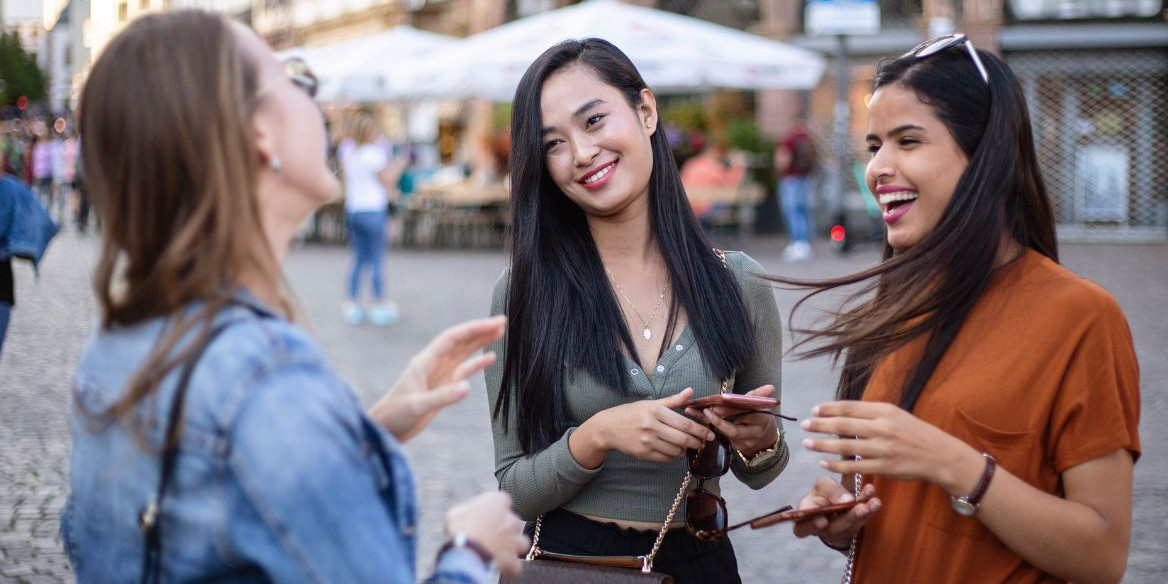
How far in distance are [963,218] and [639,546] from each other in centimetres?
90

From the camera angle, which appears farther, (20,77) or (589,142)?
(20,77)

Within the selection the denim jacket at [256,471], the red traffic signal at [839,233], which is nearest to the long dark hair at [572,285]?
the denim jacket at [256,471]

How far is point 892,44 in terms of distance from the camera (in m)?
23.0

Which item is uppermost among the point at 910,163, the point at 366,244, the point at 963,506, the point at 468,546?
the point at 910,163

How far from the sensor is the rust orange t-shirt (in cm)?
207

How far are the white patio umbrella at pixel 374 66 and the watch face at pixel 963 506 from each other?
16.4m

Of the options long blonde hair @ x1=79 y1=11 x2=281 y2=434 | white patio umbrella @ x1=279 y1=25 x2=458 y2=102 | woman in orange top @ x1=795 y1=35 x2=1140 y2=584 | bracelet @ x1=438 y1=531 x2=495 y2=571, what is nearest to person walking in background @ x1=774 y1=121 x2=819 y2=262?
white patio umbrella @ x1=279 y1=25 x2=458 y2=102

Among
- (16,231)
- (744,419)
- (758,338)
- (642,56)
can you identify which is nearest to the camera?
(744,419)

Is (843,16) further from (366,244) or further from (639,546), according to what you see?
(639,546)

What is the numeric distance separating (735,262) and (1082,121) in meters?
20.7

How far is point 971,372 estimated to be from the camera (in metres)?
2.20

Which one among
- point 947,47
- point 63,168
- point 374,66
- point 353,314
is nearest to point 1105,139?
point 374,66

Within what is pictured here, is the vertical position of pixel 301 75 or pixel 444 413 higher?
pixel 301 75

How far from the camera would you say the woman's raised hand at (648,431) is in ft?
7.70
